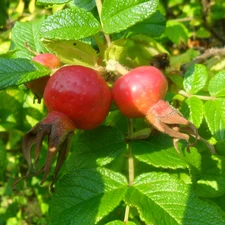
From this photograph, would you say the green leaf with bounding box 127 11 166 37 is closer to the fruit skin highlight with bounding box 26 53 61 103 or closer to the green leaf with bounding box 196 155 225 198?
the fruit skin highlight with bounding box 26 53 61 103

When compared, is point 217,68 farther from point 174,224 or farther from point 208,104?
point 174,224

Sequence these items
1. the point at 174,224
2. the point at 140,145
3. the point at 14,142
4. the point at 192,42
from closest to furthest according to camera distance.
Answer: the point at 174,224
the point at 140,145
the point at 14,142
the point at 192,42

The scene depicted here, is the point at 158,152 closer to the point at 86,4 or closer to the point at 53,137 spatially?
the point at 53,137

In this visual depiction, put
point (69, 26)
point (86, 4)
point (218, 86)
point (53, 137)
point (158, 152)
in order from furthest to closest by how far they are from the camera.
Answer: point (86, 4)
point (218, 86)
point (158, 152)
point (69, 26)
point (53, 137)

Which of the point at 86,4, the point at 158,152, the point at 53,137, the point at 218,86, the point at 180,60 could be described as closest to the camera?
the point at 53,137

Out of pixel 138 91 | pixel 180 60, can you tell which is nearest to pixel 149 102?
pixel 138 91

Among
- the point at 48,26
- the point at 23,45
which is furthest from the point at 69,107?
the point at 23,45

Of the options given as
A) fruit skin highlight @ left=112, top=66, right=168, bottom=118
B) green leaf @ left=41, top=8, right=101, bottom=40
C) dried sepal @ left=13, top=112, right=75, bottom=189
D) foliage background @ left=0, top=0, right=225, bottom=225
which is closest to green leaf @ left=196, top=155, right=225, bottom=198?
foliage background @ left=0, top=0, right=225, bottom=225
